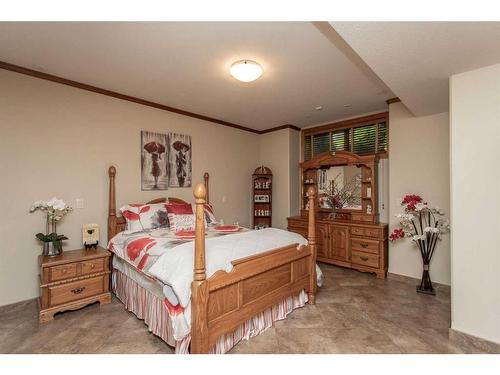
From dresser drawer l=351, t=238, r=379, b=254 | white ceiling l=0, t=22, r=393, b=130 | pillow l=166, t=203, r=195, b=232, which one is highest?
white ceiling l=0, t=22, r=393, b=130

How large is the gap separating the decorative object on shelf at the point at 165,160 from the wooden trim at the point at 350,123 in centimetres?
→ 248

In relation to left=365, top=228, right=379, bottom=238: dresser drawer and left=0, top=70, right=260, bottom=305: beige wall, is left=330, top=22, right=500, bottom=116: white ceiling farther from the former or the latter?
left=0, top=70, right=260, bottom=305: beige wall

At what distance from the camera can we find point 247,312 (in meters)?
2.04

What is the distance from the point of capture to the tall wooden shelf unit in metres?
5.00

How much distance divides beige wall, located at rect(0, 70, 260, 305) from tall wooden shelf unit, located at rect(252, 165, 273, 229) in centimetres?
167

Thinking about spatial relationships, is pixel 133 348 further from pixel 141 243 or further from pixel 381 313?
pixel 381 313

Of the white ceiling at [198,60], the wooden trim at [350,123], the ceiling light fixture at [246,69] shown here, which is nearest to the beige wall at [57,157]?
the white ceiling at [198,60]

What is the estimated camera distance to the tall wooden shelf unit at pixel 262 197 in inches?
197

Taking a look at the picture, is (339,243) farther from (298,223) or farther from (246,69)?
(246,69)

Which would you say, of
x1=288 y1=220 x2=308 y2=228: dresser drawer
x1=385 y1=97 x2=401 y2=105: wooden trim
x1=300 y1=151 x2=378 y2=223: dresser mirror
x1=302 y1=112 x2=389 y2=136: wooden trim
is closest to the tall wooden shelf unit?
x1=288 y1=220 x2=308 y2=228: dresser drawer

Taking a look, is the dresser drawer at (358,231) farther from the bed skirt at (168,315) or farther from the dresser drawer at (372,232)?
the bed skirt at (168,315)

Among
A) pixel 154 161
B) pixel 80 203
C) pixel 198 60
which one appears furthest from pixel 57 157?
pixel 198 60

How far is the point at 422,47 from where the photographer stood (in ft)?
5.38
